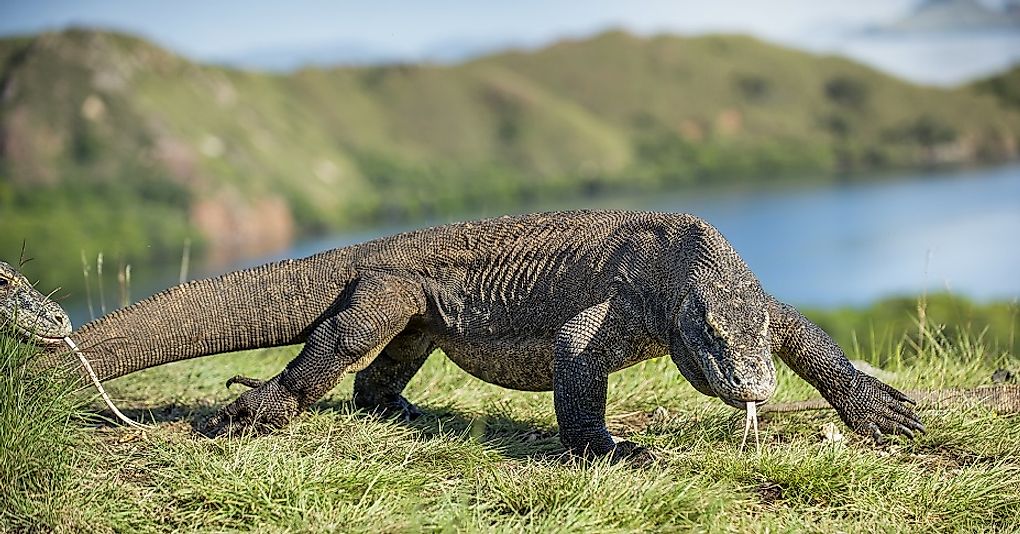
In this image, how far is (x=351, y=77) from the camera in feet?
462

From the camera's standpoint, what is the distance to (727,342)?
159 inches

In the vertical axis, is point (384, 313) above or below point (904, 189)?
above

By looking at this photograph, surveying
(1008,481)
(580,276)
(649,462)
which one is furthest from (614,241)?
(1008,481)

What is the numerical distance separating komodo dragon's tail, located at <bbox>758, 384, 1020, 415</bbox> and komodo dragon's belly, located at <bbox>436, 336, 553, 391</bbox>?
134cm

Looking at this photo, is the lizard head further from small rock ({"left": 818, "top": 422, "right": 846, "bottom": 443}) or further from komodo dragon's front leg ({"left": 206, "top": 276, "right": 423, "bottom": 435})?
komodo dragon's front leg ({"left": 206, "top": 276, "right": 423, "bottom": 435})

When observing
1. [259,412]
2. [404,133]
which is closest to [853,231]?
[404,133]

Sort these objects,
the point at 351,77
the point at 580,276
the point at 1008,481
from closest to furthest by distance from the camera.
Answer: the point at 1008,481 < the point at 580,276 < the point at 351,77

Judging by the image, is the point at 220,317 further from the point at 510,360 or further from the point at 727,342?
the point at 727,342

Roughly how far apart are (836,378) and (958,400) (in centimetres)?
129

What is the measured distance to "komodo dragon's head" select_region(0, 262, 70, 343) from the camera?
15.5ft

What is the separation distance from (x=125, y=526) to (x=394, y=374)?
200 centimetres

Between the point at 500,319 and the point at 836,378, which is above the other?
the point at 836,378

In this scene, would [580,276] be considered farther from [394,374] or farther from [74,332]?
[74,332]

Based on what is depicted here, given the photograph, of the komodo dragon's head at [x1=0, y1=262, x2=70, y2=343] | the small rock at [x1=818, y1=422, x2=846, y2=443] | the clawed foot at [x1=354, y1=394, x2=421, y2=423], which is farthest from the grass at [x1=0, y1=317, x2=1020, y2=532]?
the komodo dragon's head at [x1=0, y1=262, x2=70, y2=343]
